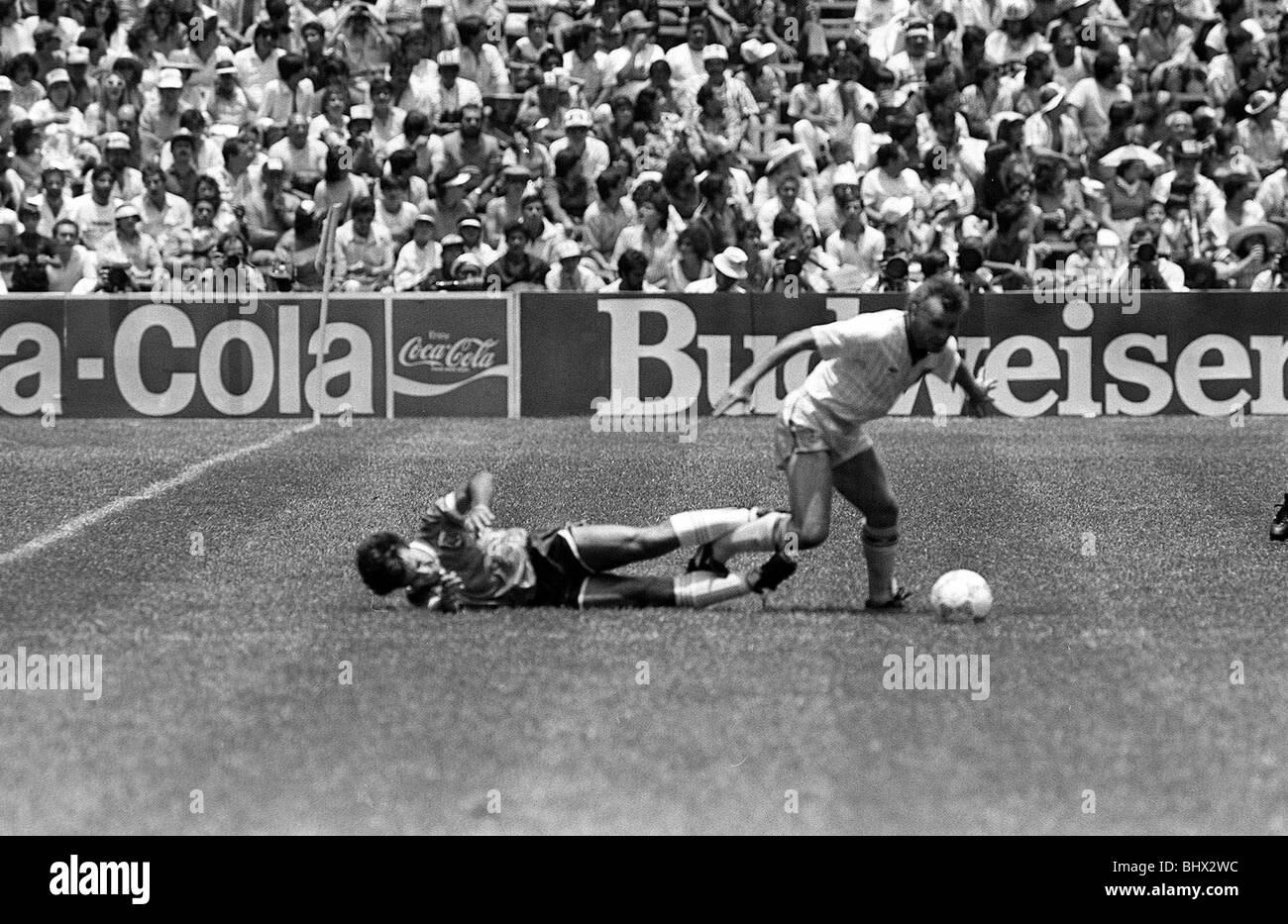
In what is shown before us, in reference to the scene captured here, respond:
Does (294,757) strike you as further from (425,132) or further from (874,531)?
(425,132)

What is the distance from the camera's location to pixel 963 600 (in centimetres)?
1166

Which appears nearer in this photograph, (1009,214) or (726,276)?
(726,276)

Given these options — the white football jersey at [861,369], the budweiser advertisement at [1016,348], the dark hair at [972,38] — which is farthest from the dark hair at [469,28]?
the white football jersey at [861,369]

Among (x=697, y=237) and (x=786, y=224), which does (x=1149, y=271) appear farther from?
(x=697, y=237)

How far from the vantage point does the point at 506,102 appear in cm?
2730

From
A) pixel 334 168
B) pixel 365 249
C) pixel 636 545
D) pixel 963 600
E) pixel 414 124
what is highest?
pixel 414 124

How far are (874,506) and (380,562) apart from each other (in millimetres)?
2727

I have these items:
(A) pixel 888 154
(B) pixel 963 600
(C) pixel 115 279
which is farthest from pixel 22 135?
(B) pixel 963 600

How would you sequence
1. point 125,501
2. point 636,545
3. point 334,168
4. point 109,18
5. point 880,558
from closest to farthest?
point 636,545
point 880,558
point 125,501
point 334,168
point 109,18

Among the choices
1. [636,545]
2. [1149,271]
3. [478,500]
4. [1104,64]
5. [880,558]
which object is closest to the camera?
[478,500]

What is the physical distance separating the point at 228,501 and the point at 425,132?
10.1 metres

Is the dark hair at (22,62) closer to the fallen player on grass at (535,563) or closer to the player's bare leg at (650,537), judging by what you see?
the fallen player on grass at (535,563)

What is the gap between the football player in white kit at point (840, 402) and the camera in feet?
37.5

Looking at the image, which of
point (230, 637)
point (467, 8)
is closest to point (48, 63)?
point (467, 8)
